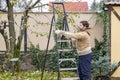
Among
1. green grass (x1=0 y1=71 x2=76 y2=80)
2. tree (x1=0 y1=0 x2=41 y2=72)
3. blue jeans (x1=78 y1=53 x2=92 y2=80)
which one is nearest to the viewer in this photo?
blue jeans (x1=78 y1=53 x2=92 y2=80)

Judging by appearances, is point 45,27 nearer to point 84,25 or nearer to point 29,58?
point 29,58

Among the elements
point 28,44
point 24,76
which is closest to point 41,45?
point 28,44

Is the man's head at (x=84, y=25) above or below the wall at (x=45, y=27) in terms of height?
above

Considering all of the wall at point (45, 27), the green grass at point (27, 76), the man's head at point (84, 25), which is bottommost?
the green grass at point (27, 76)

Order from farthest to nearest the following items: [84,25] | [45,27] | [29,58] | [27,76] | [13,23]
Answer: [45,27] < [29,58] < [13,23] < [27,76] < [84,25]

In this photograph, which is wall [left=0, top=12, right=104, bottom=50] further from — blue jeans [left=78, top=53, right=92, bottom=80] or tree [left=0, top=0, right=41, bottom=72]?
blue jeans [left=78, top=53, right=92, bottom=80]

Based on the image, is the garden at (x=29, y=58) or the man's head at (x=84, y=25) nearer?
the man's head at (x=84, y=25)

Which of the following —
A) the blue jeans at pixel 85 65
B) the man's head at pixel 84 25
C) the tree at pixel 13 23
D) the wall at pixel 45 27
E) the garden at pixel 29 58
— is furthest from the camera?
the wall at pixel 45 27

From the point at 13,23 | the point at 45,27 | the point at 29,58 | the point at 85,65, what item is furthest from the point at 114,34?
the point at 85,65

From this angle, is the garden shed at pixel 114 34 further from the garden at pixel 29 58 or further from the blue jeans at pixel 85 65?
the blue jeans at pixel 85 65

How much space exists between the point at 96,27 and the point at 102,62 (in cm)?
297

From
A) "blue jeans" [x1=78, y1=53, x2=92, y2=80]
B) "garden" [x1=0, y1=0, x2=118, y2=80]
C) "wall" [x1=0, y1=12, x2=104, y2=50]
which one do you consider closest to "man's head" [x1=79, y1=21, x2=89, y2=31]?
"blue jeans" [x1=78, y1=53, x2=92, y2=80]

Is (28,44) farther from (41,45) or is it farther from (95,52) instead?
(95,52)

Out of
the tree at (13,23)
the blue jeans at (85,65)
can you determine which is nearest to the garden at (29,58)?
the tree at (13,23)
